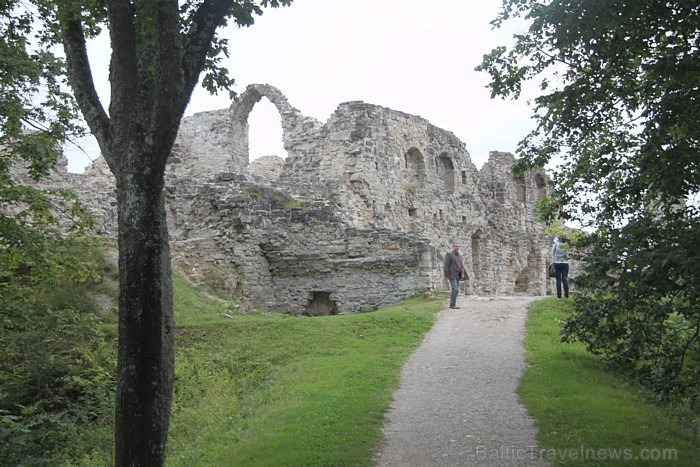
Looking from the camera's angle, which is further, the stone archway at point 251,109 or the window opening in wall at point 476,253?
the window opening in wall at point 476,253

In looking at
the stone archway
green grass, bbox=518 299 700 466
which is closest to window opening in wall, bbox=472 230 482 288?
the stone archway

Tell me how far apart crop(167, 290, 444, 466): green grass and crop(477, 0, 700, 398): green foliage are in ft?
11.5

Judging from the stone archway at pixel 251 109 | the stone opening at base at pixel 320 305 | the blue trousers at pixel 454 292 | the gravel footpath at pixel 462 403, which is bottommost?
the gravel footpath at pixel 462 403

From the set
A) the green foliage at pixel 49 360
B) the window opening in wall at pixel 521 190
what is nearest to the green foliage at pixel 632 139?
the green foliage at pixel 49 360

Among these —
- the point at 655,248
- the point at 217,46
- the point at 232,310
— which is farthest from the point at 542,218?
the point at 232,310

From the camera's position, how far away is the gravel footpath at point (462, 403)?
7758 millimetres

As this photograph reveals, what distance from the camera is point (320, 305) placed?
19.7m

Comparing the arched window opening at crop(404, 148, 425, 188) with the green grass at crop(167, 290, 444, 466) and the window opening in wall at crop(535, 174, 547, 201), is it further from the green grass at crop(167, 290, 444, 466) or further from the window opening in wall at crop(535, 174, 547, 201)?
the window opening in wall at crop(535, 174, 547, 201)

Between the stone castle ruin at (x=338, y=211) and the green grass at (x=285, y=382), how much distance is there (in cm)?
177

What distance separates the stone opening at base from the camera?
64.2ft

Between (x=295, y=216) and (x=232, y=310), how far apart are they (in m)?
4.04

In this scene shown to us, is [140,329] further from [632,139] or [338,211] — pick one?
[338,211]

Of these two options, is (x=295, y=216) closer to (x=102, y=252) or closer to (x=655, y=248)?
(x=102, y=252)

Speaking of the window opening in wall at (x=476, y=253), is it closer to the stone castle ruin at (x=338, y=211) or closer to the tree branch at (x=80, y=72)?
the stone castle ruin at (x=338, y=211)
